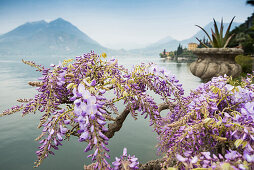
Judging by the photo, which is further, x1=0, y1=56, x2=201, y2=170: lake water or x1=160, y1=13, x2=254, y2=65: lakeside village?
x1=160, y1=13, x2=254, y2=65: lakeside village

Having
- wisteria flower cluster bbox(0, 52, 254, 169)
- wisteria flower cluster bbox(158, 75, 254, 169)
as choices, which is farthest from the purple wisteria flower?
wisteria flower cluster bbox(158, 75, 254, 169)

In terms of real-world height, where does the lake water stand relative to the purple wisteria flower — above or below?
below

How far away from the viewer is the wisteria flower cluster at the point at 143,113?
710mm

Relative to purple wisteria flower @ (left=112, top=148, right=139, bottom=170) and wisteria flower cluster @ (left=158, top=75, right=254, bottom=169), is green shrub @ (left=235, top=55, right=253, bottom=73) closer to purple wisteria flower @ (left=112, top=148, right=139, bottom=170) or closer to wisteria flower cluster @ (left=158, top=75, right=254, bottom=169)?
wisteria flower cluster @ (left=158, top=75, right=254, bottom=169)

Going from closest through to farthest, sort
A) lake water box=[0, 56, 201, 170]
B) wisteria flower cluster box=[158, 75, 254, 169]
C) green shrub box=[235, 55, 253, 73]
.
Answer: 1. wisteria flower cluster box=[158, 75, 254, 169]
2. lake water box=[0, 56, 201, 170]
3. green shrub box=[235, 55, 253, 73]

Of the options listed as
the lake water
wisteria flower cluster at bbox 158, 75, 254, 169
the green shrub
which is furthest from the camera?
the green shrub

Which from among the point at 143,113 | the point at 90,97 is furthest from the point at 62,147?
the point at 90,97

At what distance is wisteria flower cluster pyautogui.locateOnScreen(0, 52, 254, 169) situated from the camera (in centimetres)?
71

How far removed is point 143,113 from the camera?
0.99 meters

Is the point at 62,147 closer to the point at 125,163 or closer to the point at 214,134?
the point at 125,163

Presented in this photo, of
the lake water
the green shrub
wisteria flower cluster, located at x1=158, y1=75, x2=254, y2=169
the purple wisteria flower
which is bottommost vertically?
the lake water

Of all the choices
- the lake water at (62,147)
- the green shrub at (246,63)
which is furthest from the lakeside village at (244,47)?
the lake water at (62,147)

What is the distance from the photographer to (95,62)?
4.00 ft

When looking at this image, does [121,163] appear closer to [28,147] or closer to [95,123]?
[95,123]
